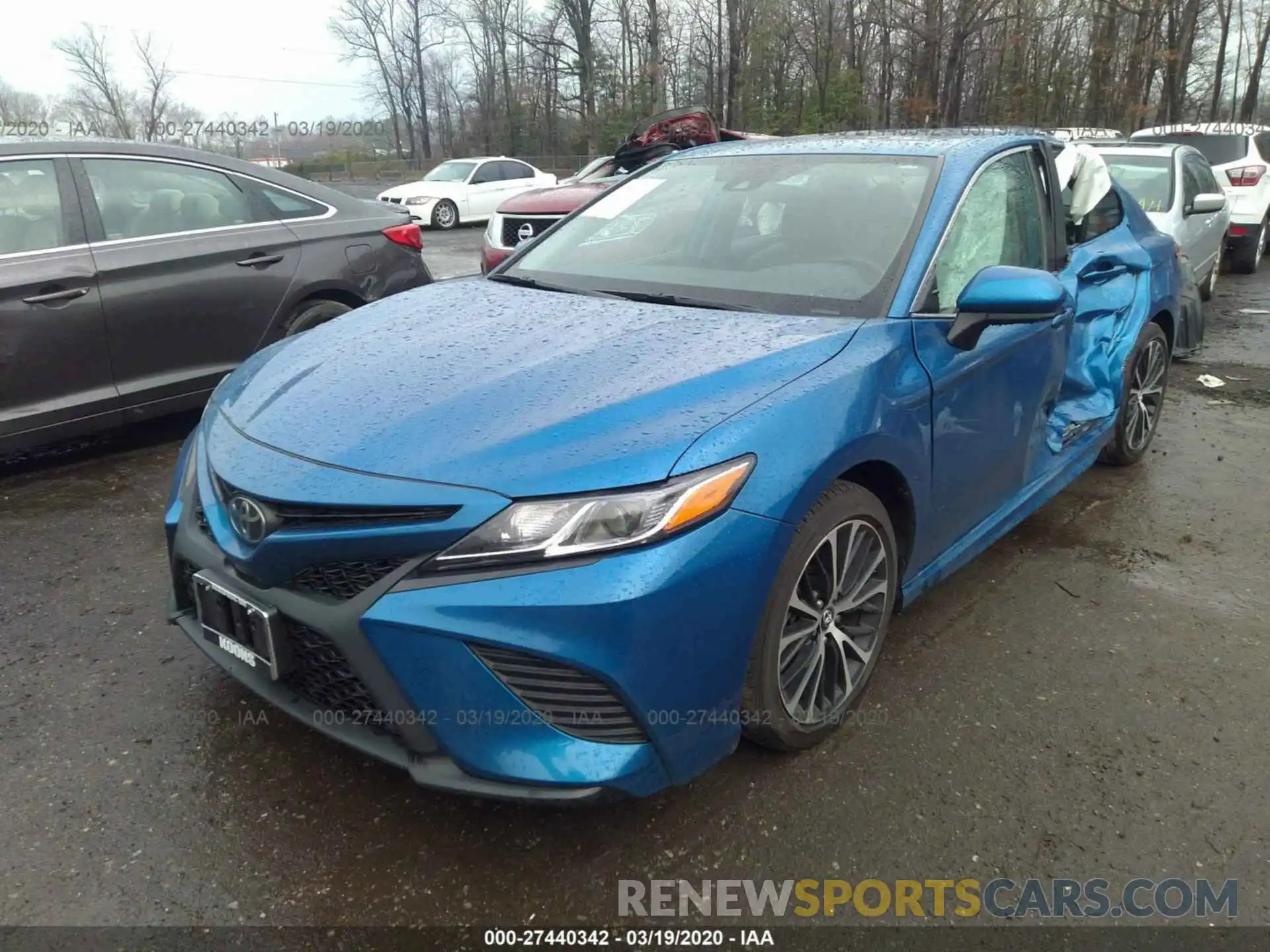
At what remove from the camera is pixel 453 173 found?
1978 centimetres

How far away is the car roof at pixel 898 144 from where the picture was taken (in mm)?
3066

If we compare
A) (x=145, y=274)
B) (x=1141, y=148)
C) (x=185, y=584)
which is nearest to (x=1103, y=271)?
(x=185, y=584)

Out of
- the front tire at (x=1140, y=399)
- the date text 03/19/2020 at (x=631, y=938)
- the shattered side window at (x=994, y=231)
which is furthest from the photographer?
the front tire at (x=1140, y=399)

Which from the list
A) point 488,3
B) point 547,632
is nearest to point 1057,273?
point 547,632

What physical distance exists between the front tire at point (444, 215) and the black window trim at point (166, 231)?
1468 cm

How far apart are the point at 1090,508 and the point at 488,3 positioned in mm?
53455

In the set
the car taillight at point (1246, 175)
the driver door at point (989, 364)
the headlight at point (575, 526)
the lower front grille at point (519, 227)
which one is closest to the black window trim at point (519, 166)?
the lower front grille at point (519, 227)

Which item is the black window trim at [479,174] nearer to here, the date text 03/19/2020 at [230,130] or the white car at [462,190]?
the white car at [462,190]

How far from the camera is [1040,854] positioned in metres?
2.09

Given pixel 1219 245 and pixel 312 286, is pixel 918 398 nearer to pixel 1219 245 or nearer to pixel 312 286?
pixel 312 286

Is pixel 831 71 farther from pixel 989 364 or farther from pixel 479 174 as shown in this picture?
pixel 989 364

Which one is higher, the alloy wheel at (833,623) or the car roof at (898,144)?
the car roof at (898,144)

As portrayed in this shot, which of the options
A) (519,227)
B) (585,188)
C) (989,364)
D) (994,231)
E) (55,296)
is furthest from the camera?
(585,188)
